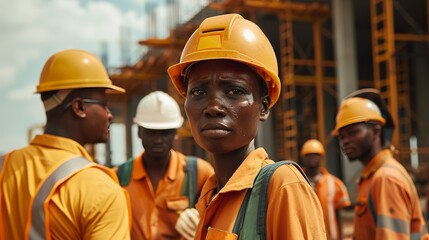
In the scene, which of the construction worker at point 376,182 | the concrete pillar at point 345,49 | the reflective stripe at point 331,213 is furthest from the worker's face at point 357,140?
the concrete pillar at point 345,49

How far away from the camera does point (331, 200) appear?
333 inches

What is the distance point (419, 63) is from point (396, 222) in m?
21.8

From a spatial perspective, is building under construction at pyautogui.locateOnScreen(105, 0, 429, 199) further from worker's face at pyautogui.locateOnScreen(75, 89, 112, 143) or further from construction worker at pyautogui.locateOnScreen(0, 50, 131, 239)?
construction worker at pyautogui.locateOnScreen(0, 50, 131, 239)

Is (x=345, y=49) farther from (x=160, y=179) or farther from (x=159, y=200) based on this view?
(x=159, y=200)

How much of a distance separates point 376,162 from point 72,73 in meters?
2.65

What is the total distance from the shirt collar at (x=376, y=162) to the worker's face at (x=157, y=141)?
5.86ft

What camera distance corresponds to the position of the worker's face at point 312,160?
31.0 ft

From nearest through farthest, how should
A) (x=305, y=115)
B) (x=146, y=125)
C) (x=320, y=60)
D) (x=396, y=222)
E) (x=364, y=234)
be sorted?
(x=396, y=222) < (x=364, y=234) < (x=146, y=125) < (x=320, y=60) < (x=305, y=115)

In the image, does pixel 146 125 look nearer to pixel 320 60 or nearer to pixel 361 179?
pixel 361 179

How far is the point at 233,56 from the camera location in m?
2.14

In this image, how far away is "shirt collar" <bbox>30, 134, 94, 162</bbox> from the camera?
3.11 m

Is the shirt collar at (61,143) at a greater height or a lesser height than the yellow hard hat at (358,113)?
lesser

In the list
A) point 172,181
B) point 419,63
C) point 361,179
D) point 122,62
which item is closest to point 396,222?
point 361,179

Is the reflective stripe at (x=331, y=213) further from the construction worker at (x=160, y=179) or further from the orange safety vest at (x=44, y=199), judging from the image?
the orange safety vest at (x=44, y=199)
